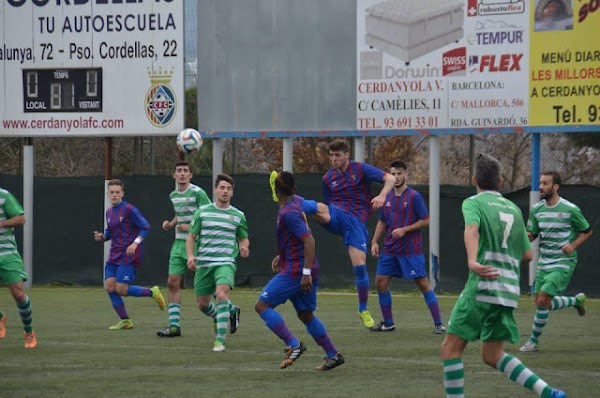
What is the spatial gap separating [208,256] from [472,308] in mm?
4964

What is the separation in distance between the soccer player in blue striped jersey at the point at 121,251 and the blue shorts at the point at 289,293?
431 centimetres

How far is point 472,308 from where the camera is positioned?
8320mm

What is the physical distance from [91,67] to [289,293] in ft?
45.8

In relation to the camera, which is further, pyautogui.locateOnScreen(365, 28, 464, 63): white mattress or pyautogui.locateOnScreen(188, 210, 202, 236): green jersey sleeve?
pyautogui.locateOnScreen(365, 28, 464, 63): white mattress

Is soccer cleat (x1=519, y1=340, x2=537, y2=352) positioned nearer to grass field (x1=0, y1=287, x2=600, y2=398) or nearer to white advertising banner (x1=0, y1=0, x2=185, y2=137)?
grass field (x1=0, y1=287, x2=600, y2=398)

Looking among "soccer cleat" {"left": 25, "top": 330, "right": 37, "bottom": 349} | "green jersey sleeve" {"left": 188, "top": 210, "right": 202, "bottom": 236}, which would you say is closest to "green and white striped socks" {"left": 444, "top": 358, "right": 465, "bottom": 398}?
"green jersey sleeve" {"left": 188, "top": 210, "right": 202, "bottom": 236}

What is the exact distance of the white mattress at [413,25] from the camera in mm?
21359

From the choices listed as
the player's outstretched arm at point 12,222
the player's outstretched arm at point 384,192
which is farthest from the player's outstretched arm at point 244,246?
the player's outstretched arm at point 12,222

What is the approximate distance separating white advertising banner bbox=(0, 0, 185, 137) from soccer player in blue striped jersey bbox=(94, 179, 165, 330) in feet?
26.1

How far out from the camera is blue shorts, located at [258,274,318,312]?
10945mm

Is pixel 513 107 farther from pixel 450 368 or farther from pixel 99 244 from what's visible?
pixel 450 368

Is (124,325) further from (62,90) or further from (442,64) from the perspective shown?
(62,90)

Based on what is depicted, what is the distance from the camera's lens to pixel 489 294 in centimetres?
830

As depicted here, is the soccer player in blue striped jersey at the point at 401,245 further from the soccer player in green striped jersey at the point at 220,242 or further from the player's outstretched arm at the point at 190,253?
the player's outstretched arm at the point at 190,253
